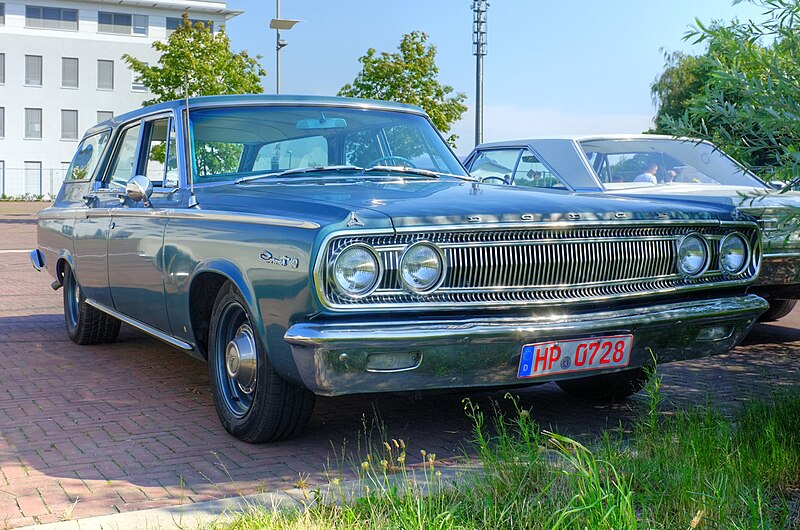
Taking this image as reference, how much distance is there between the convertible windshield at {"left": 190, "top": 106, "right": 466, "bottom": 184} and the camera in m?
5.57

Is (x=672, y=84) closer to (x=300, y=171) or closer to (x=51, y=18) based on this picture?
(x=51, y=18)

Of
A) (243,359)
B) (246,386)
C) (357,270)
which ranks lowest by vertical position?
(246,386)

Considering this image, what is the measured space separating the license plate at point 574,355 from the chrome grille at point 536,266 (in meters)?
0.20

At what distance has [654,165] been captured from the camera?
8.52 meters

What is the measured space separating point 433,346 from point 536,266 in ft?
2.17

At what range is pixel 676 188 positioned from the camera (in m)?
8.13

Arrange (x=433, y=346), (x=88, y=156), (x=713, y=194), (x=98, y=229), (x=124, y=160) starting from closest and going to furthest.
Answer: (x=433, y=346) → (x=98, y=229) → (x=124, y=160) → (x=713, y=194) → (x=88, y=156)

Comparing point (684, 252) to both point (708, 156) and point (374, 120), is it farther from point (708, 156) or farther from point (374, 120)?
point (708, 156)

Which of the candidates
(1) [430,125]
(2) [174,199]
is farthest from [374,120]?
(2) [174,199]

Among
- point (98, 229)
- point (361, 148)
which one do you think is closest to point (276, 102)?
point (361, 148)

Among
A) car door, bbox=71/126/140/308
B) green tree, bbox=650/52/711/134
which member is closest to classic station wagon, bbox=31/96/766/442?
car door, bbox=71/126/140/308

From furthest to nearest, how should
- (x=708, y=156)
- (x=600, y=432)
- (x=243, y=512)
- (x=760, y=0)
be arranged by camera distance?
(x=708, y=156), (x=600, y=432), (x=760, y=0), (x=243, y=512)

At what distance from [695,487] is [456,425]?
1856mm

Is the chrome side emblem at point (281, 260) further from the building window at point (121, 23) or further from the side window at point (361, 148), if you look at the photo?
the building window at point (121, 23)
